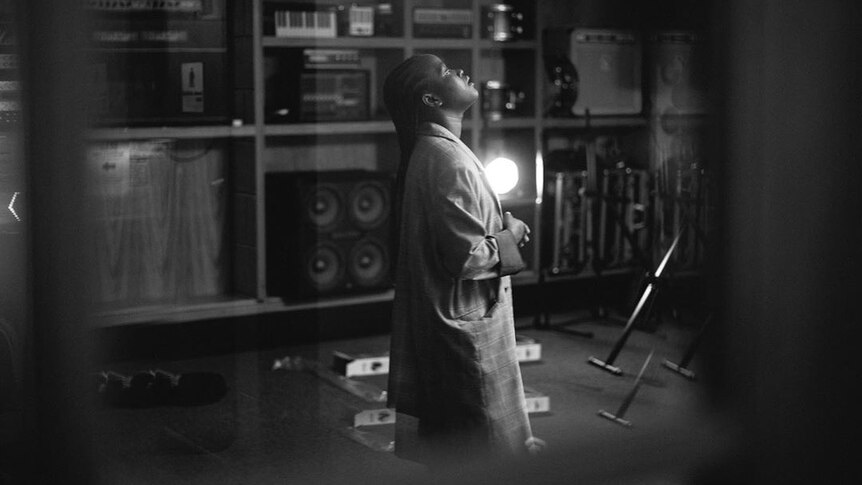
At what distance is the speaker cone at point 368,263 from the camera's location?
4.70 metres

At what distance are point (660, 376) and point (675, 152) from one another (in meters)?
1.05

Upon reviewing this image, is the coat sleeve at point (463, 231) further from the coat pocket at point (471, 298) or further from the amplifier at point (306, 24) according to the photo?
the amplifier at point (306, 24)

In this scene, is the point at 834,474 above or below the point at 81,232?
below

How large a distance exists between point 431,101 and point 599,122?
132 inches

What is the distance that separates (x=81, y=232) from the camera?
3.24 feet

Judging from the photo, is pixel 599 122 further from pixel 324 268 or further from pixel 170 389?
pixel 170 389

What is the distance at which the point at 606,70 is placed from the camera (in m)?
5.09

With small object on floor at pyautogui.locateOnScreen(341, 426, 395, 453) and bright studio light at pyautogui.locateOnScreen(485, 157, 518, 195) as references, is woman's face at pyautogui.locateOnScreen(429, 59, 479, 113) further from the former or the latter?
bright studio light at pyautogui.locateOnScreen(485, 157, 518, 195)

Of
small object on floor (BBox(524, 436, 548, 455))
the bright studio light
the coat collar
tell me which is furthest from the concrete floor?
the bright studio light

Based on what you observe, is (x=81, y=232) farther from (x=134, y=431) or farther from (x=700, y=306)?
(x=134, y=431)

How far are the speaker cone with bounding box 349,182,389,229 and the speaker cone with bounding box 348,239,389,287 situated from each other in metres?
0.08

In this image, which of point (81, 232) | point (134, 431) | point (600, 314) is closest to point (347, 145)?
point (600, 314)

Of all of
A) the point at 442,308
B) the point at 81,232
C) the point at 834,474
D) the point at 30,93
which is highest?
the point at 30,93

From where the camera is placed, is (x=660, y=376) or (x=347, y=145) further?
(x=347, y=145)
